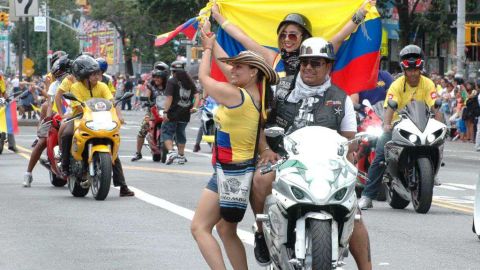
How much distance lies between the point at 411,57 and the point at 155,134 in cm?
1049

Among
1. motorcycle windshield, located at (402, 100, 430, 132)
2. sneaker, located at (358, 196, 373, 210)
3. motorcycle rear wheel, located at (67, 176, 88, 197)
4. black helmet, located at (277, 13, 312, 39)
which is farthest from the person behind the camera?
motorcycle rear wheel, located at (67, 176, 88, 197)

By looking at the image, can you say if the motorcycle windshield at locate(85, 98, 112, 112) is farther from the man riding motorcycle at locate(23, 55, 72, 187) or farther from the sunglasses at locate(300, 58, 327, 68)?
the sunglasses at locate(300, 58, 327, 68)

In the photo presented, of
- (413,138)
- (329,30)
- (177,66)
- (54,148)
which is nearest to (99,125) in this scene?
(54,148)

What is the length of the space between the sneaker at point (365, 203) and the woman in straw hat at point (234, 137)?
6709mm

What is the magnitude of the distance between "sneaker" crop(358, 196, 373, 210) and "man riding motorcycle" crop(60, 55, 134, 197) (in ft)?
9.41

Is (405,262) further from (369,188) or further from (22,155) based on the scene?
(22,155)

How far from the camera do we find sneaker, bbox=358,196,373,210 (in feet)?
49.5

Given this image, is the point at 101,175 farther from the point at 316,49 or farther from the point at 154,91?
the point at 154,91

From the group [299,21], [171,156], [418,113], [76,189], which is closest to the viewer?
[299,21]

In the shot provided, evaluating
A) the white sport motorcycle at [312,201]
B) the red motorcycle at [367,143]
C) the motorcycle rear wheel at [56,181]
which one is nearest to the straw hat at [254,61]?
the white sport motorcycle at [312,201]

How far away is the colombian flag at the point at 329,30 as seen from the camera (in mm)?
10305

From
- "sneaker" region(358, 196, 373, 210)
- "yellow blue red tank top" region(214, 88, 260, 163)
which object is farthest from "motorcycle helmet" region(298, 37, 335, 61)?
"sneaker" region(358, 196, 373, 210)

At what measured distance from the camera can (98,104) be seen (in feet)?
52.0

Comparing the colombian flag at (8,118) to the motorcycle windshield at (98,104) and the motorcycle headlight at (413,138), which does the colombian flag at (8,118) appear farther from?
the motorcycle headlight at (413,138)
